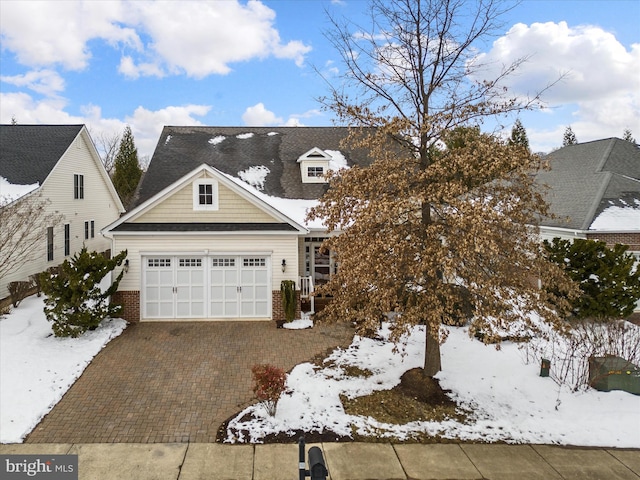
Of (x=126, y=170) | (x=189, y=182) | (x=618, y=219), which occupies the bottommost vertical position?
(x=618, y=219)

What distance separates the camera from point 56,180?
66.5 ft

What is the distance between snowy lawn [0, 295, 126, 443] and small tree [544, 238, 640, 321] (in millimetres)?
13956

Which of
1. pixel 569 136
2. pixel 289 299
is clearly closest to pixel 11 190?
pixel 289 299

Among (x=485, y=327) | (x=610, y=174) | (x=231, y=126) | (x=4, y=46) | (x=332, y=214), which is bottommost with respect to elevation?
(x=485, y=327)

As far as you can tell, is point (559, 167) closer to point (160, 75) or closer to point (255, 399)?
point (255, 399)

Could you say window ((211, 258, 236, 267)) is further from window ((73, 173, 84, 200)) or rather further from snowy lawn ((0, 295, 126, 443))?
window ((73, 173, 84, 200))

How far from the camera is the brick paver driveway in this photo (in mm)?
7781

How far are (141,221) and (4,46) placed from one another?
12.4 meters

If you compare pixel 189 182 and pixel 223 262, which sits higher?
pixel 189 182

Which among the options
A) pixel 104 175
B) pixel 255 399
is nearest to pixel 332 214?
pixel 255 399

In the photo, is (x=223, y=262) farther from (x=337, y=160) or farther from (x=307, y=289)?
(x=337, y=160)

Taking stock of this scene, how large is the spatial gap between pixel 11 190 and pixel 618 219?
24.7 meters

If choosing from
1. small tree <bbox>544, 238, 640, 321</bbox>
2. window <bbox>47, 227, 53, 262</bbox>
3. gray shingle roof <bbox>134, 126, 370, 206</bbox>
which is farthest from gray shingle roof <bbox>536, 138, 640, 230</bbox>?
window <bbox>47, 227, 53, 262</bbox>

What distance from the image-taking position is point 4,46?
1884 centimetres
